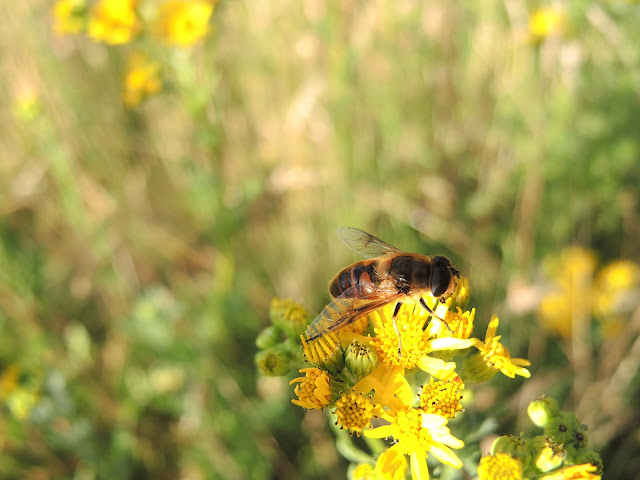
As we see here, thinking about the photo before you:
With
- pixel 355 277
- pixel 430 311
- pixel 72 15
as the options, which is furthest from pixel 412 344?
pixel 72 15

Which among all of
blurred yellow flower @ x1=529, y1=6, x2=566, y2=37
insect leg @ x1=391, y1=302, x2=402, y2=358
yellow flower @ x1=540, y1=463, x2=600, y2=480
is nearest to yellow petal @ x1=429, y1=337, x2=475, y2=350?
insect leg @ x1=391, y1=302, x2=402, y2=358

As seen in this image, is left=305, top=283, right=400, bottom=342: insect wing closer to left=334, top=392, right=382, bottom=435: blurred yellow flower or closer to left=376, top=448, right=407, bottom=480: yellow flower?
left=334, top=392, right=382, bottom=435: blurred yellow flower

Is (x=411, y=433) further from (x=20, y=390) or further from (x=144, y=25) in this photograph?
(x=144, y=25)

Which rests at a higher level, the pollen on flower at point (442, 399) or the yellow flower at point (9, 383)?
the pollen on flower at point (442, 399)

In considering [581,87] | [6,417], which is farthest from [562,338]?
[6,417]

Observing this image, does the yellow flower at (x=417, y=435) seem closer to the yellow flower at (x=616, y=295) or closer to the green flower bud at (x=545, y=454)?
the green flower bud at (x=545, y=454)

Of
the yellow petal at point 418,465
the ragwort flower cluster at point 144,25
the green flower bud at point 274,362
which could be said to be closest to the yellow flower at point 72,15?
the ragwort flower cluster at point 144,25

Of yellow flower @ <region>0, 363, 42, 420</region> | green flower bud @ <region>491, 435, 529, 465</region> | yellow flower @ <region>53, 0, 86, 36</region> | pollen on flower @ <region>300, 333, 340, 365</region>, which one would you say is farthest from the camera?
yellow flower @ <region>53, 0, 86, 36</region>

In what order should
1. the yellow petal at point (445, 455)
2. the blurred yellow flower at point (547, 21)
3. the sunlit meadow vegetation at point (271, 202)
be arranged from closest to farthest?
the yellow petal at point (445, 455)
the sunlit meadow vegetation at point (271, 202)
the blurred yellow flower at point (547, 21)
